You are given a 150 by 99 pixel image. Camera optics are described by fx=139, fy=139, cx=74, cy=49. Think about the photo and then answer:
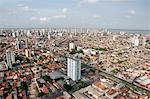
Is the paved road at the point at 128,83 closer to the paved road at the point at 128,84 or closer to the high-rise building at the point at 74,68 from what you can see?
the paved road at the point at 128,84

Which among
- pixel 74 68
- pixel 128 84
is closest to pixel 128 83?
pixel 128 84

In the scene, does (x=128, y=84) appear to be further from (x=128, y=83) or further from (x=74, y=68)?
(x=74, y=68)

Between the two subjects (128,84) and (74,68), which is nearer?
(74,68)

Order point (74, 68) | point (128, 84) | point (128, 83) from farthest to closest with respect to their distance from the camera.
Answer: point (128, 83) < point (128, 84) < point (74, 68)

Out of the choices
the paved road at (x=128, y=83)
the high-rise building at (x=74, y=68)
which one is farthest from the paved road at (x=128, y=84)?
the high-rise building at (x=74, y=68)

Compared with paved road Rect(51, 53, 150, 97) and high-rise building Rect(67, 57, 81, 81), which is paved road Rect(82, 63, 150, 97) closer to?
paved road Rect(51, 53, 150, 97)

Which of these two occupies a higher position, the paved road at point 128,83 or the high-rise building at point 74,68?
the high-rise building at point 74,68

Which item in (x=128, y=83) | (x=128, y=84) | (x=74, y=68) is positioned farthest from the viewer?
(x=128, y=83)

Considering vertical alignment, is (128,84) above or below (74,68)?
below

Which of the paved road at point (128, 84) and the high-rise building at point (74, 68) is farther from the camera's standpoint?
the high-rise building at point (74, 68)

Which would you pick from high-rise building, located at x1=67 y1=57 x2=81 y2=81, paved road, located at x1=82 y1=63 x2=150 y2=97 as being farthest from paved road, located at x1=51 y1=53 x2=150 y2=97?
high-rise building, located at x1=67 y1=57 x2=81 y2=81
